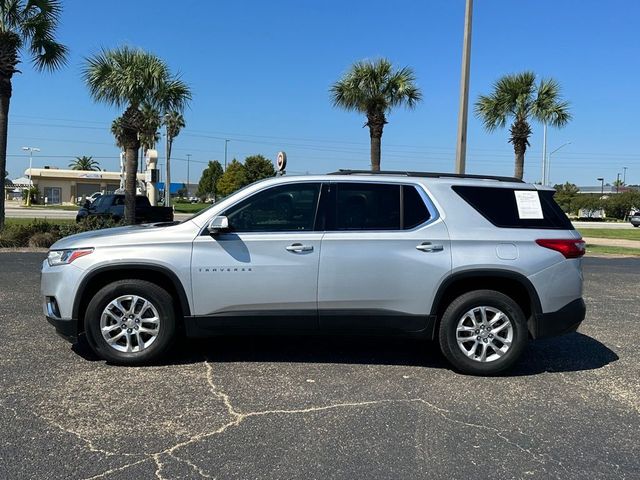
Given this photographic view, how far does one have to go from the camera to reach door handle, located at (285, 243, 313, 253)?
4980mm

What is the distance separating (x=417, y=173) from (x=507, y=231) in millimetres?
994

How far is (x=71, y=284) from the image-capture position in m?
4.95

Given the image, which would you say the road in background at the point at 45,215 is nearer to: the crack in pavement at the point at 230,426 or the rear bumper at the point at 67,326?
the rear bumper at the point at 67,326

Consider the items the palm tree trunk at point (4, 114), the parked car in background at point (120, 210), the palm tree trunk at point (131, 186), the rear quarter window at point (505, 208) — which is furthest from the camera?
the parked car in background at point (120, 210)

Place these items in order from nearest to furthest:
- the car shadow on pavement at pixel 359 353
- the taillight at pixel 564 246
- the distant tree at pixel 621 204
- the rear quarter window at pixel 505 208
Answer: the taillight at pixel 564 246 → the rear quarter window at pixel 505 208 → the car shadow on pavement at pixel 359 353 → the distant tree at pixel 621 204

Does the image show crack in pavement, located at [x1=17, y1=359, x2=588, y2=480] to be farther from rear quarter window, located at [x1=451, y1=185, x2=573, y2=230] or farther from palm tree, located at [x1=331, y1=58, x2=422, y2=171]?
palm tree, located at [x1=331, y1=58, x2=422, y2=171]

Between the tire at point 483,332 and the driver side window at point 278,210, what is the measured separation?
155 centimetres

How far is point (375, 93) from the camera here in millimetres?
19344

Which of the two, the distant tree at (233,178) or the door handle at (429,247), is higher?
the distant tree at (233,178)

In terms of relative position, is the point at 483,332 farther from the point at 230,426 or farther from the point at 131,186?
the point at 131,186

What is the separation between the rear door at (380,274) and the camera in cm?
497

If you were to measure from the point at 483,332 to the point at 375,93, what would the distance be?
1543cm

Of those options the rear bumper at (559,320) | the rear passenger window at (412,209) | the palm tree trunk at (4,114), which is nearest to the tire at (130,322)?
the rear passenger window at (412,209)

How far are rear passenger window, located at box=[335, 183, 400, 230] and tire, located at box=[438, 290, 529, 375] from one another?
97 centimetres
